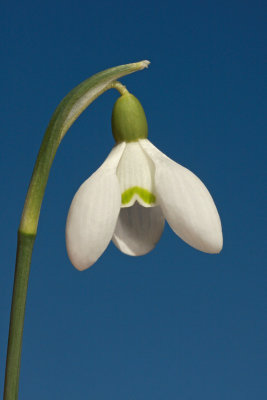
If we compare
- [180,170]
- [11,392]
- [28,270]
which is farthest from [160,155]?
[11,392]

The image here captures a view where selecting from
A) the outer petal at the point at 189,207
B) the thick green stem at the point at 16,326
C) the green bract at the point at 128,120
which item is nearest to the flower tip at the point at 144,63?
the green bract at the point at 128,120

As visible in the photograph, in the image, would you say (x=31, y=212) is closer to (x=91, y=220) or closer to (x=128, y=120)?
(x=91, y=220)

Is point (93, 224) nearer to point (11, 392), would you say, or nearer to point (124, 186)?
point (124, 186)

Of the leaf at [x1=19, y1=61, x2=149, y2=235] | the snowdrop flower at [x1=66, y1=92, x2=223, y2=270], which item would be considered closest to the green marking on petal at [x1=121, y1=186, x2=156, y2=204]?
the snowdrop flower at [x1=66, y1=92, x2=223, y2=270]

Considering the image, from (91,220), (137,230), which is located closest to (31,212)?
(91,220)

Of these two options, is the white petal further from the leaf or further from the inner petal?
the leaf

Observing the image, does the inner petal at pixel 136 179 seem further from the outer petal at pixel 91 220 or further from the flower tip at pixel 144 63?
the flower tip at pixel 144 63
